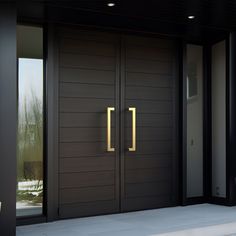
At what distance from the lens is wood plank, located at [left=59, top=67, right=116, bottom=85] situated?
4539mm

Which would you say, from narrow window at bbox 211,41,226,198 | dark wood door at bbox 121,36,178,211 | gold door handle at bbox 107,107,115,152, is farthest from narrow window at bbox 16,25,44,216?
narrow window at bbox 211,41,226,198

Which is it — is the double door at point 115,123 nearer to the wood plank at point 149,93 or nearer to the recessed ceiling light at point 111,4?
the wood plank at point 149,93

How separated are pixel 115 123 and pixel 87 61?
789 mm

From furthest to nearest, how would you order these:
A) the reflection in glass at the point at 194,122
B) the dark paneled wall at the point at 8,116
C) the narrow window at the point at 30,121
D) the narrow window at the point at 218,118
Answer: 1. the reflection in glass at the point at 194,122
2. the narrow window at the point at 218,118
3. the narrow window at the point at 30,121
4. the dark paneled wall at the point at 8,116

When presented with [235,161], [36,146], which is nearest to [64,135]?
[36,146]

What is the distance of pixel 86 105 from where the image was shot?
4664mm

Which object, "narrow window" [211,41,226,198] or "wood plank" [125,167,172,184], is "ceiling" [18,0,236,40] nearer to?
"narrow window" [211,41,226,198]

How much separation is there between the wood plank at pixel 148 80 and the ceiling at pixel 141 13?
56 cm

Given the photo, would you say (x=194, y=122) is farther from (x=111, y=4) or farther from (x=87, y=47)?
(x=111, y=4)

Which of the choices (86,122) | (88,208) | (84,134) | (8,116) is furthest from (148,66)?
(8,116)

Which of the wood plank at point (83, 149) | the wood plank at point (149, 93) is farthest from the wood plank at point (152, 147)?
the wood plank at point (149, 93)

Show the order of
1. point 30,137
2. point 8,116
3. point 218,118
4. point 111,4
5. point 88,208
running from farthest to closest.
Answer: point 218,118
point 88,208
point 30,137
point 111,4
point 8,116

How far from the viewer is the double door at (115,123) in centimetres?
455

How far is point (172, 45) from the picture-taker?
17.3 feet
